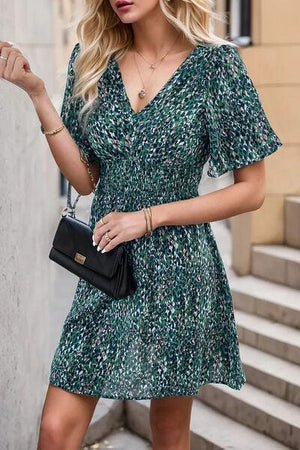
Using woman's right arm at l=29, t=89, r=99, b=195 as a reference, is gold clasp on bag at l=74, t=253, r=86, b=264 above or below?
below

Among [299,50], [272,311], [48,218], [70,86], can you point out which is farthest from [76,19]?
[299,50]

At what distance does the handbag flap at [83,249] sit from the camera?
2.83 meters

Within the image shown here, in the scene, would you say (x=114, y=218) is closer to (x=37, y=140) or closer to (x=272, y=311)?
(x=37, y=140)

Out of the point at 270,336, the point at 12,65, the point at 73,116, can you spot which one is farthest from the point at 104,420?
the point at 12,65

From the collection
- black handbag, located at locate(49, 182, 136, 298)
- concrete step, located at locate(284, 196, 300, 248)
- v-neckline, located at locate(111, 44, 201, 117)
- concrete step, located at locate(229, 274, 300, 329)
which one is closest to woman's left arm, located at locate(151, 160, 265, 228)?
black handbag, located at locate(49, 182, 136, 298)

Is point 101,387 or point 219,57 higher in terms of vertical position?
point 219,57

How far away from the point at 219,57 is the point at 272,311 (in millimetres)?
2943

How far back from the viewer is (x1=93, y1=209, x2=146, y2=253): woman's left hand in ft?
9.08

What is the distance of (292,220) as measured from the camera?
20.4 ft

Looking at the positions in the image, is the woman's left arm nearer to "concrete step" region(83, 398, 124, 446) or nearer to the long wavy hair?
the long wavy hair

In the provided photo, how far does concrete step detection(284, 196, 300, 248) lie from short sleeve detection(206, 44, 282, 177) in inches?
130

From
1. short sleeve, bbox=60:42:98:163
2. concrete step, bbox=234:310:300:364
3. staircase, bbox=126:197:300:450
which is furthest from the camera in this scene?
concrete step, bbox=234:310:300:364

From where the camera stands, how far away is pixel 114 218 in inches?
109

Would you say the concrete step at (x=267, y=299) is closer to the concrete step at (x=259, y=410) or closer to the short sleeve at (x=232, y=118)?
the concrete step at (x=259, y=410)
